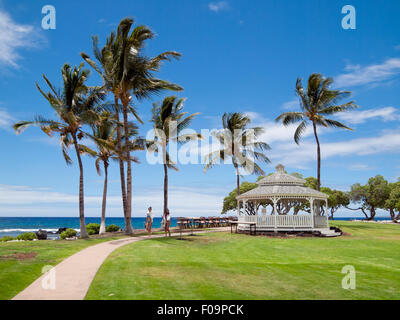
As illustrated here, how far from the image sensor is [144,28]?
2117 cm

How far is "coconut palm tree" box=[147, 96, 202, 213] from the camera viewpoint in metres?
29.9

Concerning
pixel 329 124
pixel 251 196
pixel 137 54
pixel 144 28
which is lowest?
pixel 251 196

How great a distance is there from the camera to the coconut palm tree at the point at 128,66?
20766 millimetres

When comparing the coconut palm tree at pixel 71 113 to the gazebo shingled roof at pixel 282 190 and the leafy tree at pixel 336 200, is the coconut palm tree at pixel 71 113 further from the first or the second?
the leafy tree at pixel 336 200

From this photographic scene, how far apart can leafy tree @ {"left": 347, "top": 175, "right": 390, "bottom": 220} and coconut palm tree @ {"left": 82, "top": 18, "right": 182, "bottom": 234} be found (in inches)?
2249

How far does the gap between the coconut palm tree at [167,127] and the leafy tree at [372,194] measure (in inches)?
1946

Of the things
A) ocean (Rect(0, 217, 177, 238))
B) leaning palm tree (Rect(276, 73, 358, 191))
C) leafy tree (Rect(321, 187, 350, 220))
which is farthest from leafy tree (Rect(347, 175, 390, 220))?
ocean (Rect(0, 217, 177, 238))

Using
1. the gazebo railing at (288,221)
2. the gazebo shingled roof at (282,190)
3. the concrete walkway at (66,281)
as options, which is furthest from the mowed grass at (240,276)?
the gazebo shingled roof at (282,190)

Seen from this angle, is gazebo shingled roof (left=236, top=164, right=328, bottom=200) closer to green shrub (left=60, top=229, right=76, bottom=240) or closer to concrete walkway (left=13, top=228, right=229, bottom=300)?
green shrub (left=60, top=229, right=76, bottom=240)

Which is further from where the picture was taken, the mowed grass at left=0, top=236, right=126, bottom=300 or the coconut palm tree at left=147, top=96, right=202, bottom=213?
the coconut palm tree at left=147, top=96, right=202, bottom=213

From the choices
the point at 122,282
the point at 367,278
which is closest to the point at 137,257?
the point at 122,282

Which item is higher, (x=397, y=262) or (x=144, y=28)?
(x=144, y=28)
